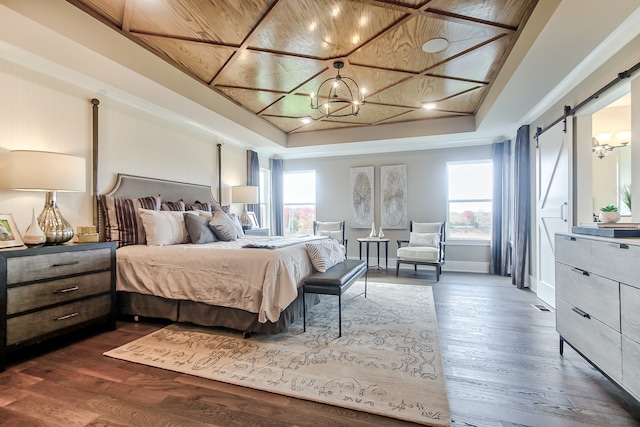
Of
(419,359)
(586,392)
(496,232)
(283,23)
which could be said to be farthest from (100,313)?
(496,232)

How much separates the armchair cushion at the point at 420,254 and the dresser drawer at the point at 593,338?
105 inches

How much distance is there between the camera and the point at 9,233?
238 centimetres

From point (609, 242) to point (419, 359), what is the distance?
4.60 ft

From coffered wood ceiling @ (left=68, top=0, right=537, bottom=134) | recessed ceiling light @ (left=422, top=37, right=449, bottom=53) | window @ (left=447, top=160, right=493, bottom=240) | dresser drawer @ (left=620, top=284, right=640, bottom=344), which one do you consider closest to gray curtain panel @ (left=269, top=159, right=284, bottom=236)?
coffered wood ceiling @ (left=68, top=0, right=537, bottom=134)

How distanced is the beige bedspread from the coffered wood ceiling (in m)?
1.95

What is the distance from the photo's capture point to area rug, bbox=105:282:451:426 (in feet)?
5.81

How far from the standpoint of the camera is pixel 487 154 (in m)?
5.75

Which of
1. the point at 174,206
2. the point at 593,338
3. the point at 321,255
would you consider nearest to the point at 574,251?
the point at 593,338

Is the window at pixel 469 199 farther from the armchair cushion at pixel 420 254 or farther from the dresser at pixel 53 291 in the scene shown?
the dresser at pixel 53 291

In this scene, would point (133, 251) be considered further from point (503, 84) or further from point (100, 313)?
point (503, 84)

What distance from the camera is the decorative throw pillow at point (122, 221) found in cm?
326

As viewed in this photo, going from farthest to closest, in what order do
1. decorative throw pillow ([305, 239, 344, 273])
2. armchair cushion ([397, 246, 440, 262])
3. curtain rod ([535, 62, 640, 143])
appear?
armchair cushion ([397, 246, 440, 262]) → decorative throw pillow ([305, 239, 344, 273]) → curtain rod ([535, 62, 640, 143])

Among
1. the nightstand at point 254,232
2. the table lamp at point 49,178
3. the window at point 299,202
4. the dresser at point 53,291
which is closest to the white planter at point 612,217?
the dresser at point 53,291

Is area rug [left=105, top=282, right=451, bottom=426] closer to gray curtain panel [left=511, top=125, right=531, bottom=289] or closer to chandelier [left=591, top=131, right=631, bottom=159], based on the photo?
gray curtain panel [left=511, top=125, right=531, bottom=289]
